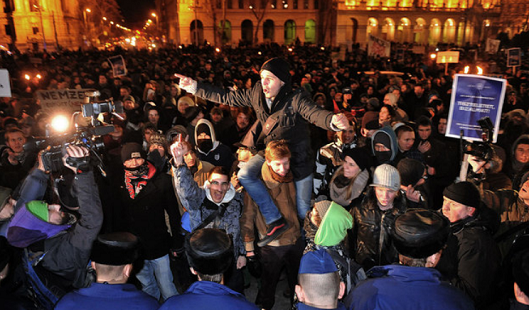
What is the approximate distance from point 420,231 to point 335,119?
1173 mm

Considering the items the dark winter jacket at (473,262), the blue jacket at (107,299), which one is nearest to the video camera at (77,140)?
the blue jacket at (107,299)

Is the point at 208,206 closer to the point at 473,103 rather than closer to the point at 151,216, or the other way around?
the point at 151,216

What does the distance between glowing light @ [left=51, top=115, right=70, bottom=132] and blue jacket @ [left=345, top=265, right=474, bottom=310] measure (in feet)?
8.19

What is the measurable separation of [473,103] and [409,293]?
3.76 meters

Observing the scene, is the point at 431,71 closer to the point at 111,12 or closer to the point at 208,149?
the point at 208,149

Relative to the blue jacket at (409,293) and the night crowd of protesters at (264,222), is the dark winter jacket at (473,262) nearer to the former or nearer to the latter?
the night crowd of protesters at (264,222)

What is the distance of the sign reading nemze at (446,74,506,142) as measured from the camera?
16.2ft

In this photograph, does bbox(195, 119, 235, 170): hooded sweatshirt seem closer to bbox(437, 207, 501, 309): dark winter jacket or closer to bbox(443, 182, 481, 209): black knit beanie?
bbox(443, 182, 481, 209): black knit beanie

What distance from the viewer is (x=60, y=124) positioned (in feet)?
10.0

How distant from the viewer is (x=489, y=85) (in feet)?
16.2

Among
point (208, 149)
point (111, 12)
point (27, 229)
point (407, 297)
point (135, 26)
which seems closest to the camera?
point (407, 297)

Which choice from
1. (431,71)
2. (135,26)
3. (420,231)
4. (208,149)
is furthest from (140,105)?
(135,26)

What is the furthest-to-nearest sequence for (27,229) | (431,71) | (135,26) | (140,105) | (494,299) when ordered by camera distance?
(135,26), (431,71), (140,105), (494,299), (27,229)

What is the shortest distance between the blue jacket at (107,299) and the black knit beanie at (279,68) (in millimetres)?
2230
